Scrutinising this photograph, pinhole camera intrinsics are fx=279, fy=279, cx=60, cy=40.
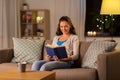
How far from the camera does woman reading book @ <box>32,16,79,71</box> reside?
3573 mm

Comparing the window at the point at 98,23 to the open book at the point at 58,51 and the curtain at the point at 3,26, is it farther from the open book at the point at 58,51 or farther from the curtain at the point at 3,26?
the open book at the point at 58,51

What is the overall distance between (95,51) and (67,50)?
1.31 feet

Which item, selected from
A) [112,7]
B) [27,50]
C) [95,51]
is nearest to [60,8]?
[112,7]

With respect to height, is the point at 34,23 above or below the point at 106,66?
above

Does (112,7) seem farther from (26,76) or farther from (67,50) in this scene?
(26,76)

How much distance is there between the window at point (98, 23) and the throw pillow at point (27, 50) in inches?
77.3

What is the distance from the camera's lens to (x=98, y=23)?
19.6 ft

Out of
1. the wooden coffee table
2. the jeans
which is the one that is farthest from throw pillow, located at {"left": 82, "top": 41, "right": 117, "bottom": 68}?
the wooden coffee table

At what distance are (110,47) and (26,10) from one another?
2.98 meters

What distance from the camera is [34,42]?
14.1 feet

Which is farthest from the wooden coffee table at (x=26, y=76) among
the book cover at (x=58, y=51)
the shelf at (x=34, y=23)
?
the shelf at (x=34, y=23)

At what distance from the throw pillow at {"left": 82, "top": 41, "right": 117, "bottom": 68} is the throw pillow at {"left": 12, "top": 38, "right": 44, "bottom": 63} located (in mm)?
816

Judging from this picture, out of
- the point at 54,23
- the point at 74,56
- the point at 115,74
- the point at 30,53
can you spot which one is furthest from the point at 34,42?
the point at 54,23

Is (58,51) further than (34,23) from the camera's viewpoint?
No
